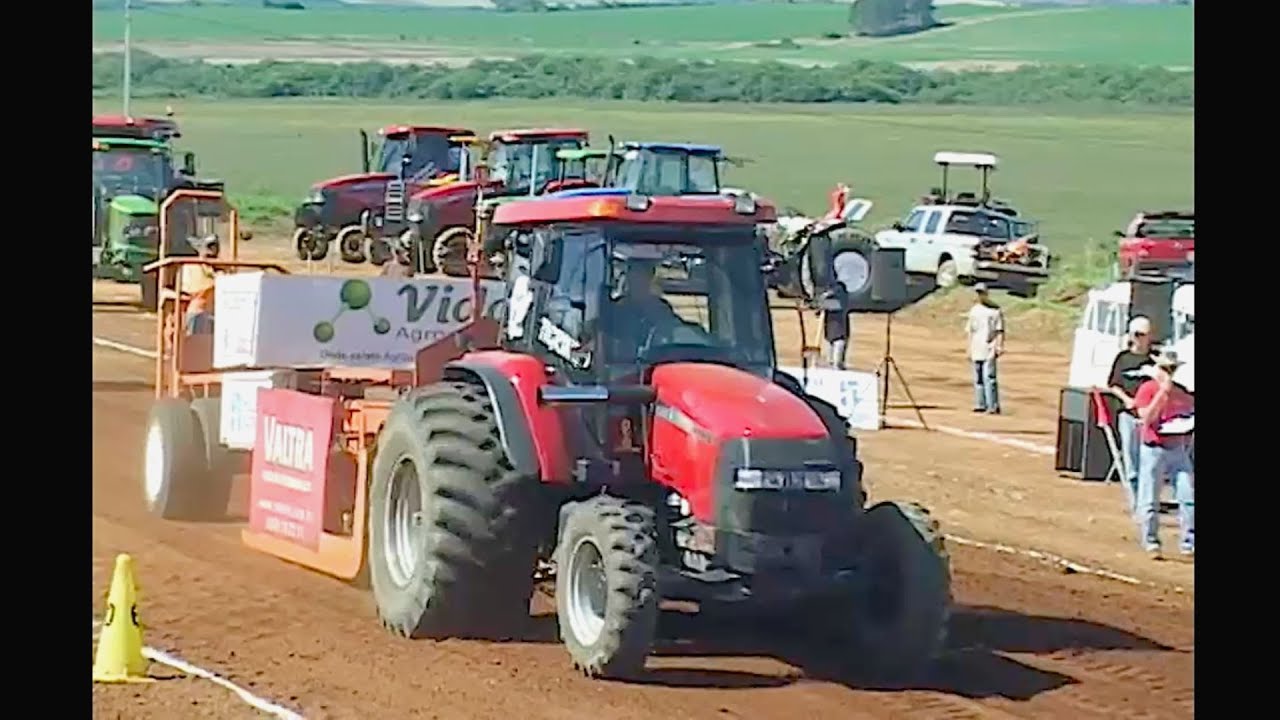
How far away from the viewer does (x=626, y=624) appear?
10.2 m

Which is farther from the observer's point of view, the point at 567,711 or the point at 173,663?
the point at 173,663

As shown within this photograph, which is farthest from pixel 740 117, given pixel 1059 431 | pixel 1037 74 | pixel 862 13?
pixel 1059 431

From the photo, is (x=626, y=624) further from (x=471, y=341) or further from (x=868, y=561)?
(x=471, y=341)

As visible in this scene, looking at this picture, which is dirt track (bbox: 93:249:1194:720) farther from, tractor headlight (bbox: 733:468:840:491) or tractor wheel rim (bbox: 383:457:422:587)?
tractor headlight (bbox: 733:468:840:491)

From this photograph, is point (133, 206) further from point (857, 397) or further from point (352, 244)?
point (857, 397)

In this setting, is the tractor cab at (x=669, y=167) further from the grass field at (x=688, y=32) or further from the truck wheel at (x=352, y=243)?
the grass field at (x=688, y=32)

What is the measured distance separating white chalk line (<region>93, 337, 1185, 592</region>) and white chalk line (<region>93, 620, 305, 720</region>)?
602 centimetres

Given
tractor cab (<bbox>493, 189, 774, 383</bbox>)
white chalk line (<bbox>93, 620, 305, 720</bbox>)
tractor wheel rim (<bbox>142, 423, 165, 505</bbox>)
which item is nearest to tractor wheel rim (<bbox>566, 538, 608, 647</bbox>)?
tractor cab (<bbox>493, 189, 774, 383</bbox>)

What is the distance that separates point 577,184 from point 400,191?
6.84m

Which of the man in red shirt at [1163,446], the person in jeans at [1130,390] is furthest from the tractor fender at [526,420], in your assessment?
the person in jeans at [1130,390]

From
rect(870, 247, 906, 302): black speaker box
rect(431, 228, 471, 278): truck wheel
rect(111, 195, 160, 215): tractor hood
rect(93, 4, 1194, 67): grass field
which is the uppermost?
rect(93, 4, 1194, 67): grass field

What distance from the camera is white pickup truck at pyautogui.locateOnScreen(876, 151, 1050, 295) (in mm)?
36906

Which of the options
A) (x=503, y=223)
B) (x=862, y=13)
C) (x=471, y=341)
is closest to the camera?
(x=503, y=223)

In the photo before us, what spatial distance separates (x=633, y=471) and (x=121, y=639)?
2.33 m
